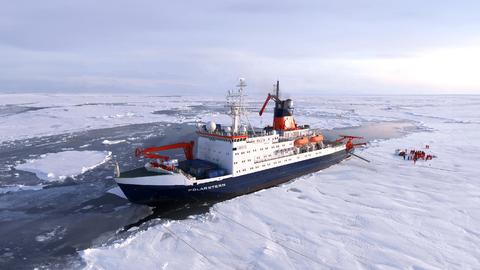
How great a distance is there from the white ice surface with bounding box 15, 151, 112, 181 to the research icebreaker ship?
5.14m

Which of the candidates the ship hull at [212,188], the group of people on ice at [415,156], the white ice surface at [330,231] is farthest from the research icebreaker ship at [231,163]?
the group of people on ice at [415,156]

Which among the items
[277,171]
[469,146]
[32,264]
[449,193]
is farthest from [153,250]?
[469,146]

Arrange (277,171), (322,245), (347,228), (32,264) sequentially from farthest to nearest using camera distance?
(277,171) < (347,228) < (322,245) < (32,264)

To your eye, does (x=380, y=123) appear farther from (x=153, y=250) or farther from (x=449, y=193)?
(x=153, y=250)

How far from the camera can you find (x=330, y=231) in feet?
40.0

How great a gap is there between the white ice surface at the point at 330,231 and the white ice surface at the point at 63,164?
367 inches

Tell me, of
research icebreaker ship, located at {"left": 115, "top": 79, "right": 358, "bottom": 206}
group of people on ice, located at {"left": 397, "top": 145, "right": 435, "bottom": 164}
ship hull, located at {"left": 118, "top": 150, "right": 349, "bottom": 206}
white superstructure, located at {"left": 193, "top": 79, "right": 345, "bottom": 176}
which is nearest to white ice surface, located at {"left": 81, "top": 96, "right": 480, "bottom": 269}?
ship hull, located at {"left": 118, "top": 150, "right": 349, "bottom": 206}

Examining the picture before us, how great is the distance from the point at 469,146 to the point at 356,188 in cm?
1786

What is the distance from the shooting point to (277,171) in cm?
1795

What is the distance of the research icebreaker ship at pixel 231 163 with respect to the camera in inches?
583

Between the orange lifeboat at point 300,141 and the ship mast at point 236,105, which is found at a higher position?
the ship mast at point 236,105

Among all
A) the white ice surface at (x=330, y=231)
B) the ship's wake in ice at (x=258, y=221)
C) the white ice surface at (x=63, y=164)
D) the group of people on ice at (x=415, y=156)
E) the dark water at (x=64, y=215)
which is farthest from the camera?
the group of people on ice at (x=415, y=156)

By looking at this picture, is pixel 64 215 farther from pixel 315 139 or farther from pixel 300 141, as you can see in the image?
pixel 315 139

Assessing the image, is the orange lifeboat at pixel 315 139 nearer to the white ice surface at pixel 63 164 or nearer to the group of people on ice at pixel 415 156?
the group of people on ice at pixel 415 156
